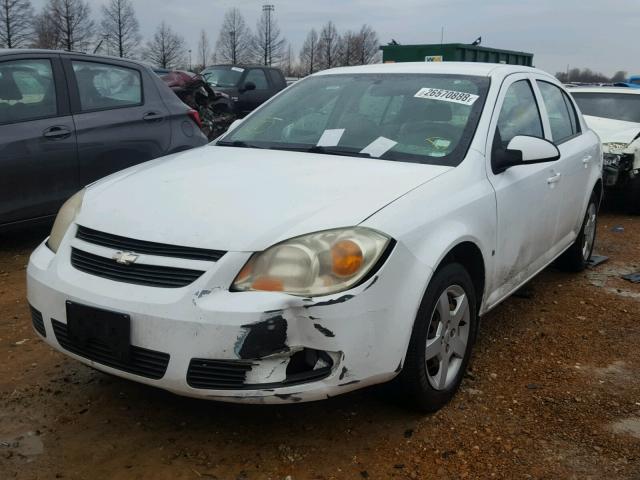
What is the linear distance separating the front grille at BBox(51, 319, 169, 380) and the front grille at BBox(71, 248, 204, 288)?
24cm

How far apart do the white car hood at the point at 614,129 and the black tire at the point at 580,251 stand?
3.04m

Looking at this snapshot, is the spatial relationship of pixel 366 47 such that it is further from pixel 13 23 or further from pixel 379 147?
pixel 379 147

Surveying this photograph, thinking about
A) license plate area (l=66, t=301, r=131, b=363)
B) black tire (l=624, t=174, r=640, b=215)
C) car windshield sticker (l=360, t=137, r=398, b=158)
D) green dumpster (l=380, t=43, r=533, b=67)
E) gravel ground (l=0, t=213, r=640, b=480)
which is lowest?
gravel ground (l=0, t=213, r=640, b=480)

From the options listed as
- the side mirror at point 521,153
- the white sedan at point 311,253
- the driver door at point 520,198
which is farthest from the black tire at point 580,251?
the side mirror at point 521,153

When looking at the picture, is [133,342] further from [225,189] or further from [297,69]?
[297,69]

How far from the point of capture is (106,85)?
5707 mm

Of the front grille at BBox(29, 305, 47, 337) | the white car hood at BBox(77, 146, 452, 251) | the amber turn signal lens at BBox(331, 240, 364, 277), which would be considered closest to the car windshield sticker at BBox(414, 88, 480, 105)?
the white car hood at BBox(77, 146, 452, 251)

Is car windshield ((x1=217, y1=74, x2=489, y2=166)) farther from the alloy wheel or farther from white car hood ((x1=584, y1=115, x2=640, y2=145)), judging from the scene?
white car hood ((x1=584, y1=115, x2=640, y2=145))

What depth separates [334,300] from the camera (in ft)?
7.64

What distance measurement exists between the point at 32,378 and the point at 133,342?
1.13 meters

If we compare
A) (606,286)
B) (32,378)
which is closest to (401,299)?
(32,378)

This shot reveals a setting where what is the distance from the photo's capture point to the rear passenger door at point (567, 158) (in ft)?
14.0

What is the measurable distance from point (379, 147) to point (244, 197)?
3.04 feet

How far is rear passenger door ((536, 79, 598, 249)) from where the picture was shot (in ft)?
14.0
